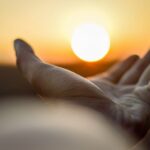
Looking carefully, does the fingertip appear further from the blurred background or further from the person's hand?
the blurred background

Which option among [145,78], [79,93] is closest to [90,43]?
[145,78]

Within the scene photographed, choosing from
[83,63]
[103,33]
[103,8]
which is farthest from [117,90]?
[103,8]

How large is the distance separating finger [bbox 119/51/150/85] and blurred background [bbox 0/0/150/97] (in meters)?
0.23

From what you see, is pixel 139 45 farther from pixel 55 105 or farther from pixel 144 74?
pixel 55 105

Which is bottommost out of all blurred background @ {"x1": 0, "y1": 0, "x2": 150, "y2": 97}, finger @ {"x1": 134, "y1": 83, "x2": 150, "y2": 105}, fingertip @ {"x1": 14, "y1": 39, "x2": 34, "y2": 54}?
finger @ {"x1": 134, "y1": 83, "x2": 150, "y2": 105}

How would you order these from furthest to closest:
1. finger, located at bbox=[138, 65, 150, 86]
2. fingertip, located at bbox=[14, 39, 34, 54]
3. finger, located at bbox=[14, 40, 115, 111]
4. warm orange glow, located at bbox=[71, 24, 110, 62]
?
warm orange glow, located at bbox=[71, 24, 110, 62] → finger, located at bbox=[138, 65, 150, 86] → fingertip, located at bbox=[14, 39, 34, 54] → finger, located at bbox=[14, 40, 115, 111]

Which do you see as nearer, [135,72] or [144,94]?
[144,94]

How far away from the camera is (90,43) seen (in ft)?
3.48

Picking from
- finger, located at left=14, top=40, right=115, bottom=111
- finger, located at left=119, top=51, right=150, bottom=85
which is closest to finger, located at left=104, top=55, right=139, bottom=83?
finger, located at left=119, top=51, right=150, bottom=85

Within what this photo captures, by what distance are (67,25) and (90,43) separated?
→ 188mm

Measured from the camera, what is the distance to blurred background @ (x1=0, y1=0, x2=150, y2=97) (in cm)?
115

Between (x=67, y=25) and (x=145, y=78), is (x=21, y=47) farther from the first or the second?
(x=67, y=25)

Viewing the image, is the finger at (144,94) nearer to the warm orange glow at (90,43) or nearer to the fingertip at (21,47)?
the fingertip at (21,47)

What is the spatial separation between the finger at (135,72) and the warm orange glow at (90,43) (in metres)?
0.25
